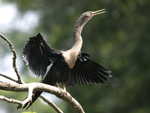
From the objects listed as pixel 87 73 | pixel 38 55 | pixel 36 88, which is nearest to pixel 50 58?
pixel 38 55

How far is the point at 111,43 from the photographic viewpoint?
13.2 m

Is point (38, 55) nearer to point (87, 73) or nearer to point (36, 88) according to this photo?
point (87, 73)

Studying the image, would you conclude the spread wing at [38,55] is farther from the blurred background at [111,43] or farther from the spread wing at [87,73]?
the blurred background at [111,43]

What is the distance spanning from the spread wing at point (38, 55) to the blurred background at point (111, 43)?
6.11 meters

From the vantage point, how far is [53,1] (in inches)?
633

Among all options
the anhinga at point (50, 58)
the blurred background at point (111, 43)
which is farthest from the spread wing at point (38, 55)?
the blurred background at point (111, 43)


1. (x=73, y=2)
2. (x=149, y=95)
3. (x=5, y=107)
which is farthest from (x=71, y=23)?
(x=5, y=107)

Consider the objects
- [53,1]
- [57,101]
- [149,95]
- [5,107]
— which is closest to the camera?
[149,95]

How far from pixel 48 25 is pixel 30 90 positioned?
39.7ft

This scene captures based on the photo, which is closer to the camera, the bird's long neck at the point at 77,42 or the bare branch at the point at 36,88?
the bare branch at the point at 36,88

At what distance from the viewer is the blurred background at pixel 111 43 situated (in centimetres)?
1137

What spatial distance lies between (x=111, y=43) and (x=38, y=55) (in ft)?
27.6

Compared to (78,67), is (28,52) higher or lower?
higher

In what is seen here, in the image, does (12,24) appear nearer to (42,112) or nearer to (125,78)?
(42,112)
